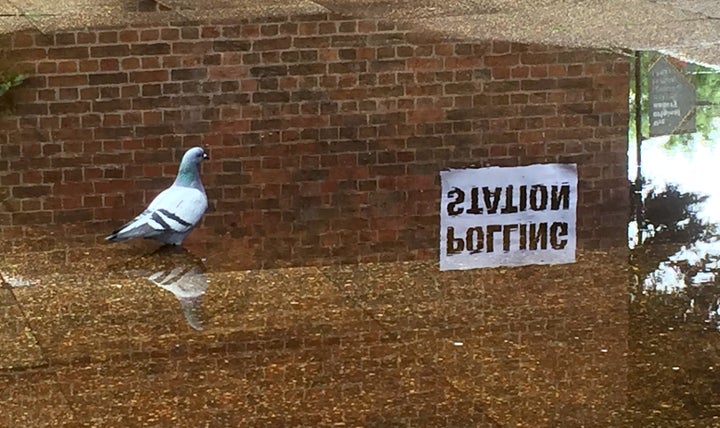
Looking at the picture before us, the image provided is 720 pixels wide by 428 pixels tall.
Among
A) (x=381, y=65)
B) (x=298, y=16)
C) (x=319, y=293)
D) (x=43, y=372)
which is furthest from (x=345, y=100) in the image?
(x=43, y=372)

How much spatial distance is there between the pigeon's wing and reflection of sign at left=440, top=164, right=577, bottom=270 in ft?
3.71

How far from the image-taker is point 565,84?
8.45m

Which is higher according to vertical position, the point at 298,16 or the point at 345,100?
the point at 298,16

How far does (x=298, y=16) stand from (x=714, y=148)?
3934mm

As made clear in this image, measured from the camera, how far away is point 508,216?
20.4ft

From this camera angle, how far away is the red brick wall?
6.35m

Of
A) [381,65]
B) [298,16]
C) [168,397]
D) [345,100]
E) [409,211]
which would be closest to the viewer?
[168,397]

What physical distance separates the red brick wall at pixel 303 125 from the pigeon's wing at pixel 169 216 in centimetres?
36

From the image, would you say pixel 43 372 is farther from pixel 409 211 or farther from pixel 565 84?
pixel 565 84

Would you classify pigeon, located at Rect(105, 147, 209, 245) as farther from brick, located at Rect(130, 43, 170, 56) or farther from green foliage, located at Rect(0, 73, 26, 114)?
brick, located at Rect(130, 43, 170, 56)

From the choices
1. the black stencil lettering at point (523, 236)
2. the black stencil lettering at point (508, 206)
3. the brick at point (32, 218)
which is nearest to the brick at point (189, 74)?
the brick at point (32, 218)

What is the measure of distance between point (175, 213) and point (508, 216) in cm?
164

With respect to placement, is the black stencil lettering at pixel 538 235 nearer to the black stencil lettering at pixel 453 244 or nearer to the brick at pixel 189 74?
the black stencil lettering at pixel 453 244

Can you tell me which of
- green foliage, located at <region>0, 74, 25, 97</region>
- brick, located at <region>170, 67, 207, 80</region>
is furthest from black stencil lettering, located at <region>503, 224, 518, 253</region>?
green foliage, located at <region>0, 74, 25, 97</region>
